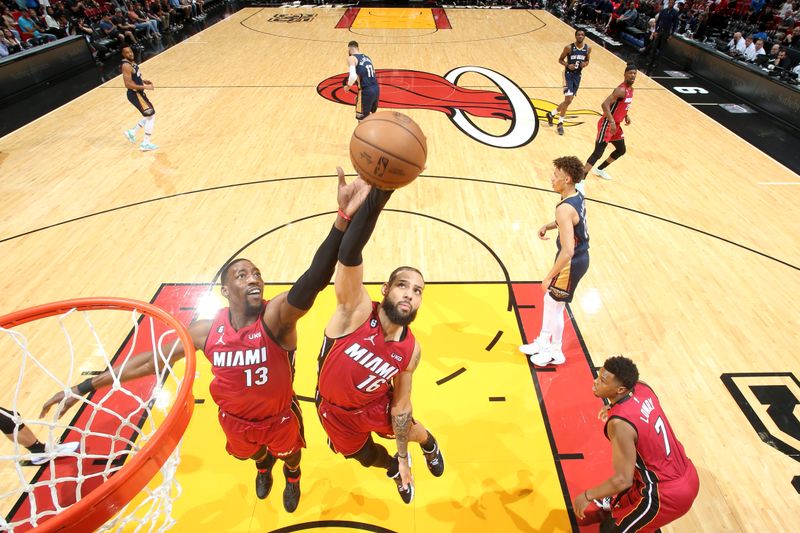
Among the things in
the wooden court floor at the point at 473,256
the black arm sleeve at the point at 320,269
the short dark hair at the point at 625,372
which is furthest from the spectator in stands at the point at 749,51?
the black arm sleeve at the point at 320,269

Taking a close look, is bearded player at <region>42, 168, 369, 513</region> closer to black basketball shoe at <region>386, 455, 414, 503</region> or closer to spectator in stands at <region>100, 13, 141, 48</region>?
black basketball shoe at <region>386, 455, 414, 503</region>

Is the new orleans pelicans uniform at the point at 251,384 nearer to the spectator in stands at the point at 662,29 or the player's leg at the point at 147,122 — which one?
the player's leg at the point at 147,122

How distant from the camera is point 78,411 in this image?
382 cm

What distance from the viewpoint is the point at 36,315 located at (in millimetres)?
2486

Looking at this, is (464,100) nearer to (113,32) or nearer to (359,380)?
(359,380)

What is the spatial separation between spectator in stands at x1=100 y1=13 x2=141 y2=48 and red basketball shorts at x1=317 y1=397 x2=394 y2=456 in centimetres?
1534

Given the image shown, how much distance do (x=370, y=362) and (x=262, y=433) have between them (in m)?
0.92

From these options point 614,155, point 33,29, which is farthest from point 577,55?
point 33,29

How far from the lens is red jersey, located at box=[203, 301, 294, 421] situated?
2.55 meters

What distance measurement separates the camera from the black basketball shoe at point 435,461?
10.8 ft

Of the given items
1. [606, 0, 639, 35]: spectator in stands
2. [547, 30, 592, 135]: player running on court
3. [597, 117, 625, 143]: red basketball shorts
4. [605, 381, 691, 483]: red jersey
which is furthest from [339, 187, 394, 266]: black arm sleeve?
[606, 0, 639, 35]: spectator in stands

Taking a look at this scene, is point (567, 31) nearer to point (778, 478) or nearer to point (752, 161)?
point (752, 161)

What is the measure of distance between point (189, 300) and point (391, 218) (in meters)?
2.83

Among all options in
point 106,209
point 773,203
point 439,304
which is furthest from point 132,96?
point 773,203
